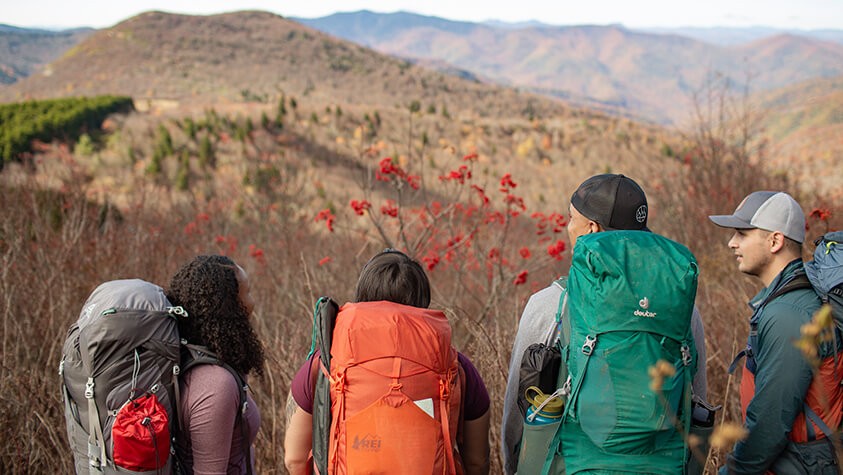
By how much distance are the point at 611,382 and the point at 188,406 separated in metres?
1.43

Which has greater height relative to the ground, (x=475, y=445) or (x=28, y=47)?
(x=28, y=47)

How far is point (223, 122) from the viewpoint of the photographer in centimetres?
2191

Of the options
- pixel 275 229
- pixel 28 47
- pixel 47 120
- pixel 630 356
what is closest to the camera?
pixel 630 356

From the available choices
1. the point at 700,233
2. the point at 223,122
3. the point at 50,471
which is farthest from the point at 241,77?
the point at 50,471

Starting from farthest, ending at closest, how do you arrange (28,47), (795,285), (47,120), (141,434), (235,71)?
(28,47) → (235,71) → (47,120) → (795,285) → (141,434)

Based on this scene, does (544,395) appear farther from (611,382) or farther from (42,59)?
(42,59)

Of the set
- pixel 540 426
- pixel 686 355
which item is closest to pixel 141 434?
pixel 540 426

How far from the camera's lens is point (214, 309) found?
2283 millimetres

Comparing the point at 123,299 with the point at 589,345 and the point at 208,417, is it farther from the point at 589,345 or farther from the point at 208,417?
the point at 589,345

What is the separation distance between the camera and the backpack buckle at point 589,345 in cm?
177

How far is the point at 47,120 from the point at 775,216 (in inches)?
812

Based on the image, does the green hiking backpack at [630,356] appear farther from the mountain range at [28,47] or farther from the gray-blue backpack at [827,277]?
the mountain range at [28,47]

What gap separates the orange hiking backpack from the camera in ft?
5.96

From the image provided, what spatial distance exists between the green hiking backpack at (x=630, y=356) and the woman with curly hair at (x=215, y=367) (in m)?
1.20
